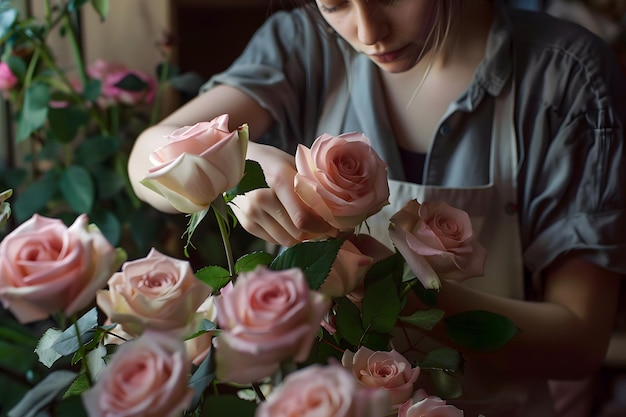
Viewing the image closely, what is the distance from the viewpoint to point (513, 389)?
2.53 feet

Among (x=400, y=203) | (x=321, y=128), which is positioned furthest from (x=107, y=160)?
(x=400, y=203)

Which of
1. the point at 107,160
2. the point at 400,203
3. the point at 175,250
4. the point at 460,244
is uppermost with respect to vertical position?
the point at 460,244

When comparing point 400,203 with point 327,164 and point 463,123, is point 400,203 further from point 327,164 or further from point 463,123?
point 327,164

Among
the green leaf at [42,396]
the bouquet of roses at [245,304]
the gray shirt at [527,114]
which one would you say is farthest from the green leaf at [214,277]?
the gray shirt at [527,114]

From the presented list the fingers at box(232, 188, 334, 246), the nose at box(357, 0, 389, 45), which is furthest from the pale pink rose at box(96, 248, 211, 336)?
the nose at box(357, 0, 389, 45)

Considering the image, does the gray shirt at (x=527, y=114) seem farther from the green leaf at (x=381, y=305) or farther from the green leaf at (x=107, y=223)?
the green leaf at (x=381, y=305)

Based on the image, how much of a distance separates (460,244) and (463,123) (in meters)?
0.36

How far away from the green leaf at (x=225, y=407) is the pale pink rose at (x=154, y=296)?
50 millimetres

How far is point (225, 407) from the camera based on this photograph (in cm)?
38

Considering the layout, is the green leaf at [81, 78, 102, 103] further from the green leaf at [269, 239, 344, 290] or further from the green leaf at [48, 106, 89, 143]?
the green leaf at [269, 239, 344, 290]

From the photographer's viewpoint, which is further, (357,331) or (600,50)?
(600,50)

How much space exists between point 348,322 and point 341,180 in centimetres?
10

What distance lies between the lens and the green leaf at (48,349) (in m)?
0.44

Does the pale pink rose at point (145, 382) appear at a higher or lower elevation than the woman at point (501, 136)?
higher
